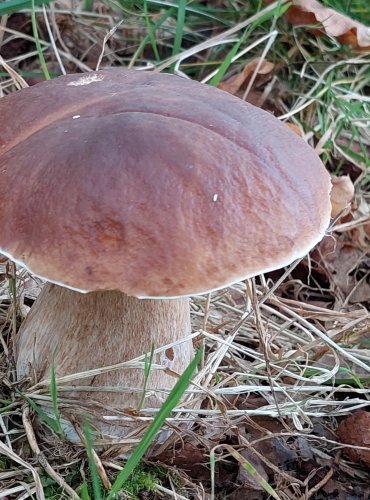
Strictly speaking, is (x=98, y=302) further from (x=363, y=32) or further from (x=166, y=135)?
(x=363, y=32)

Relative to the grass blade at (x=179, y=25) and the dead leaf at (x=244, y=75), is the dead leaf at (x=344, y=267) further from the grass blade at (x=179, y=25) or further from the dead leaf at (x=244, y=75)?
the grass blade at (x=179, y=25)

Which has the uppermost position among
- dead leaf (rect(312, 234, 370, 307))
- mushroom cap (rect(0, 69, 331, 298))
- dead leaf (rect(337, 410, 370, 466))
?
mushroom cap (rect(0, 69, 331, 298))

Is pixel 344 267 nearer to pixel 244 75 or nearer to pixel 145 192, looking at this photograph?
pixel 244 75

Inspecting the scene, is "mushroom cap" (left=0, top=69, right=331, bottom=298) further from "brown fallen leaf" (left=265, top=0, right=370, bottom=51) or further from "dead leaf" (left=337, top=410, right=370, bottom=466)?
"brown fallen leaf" (left=265, top=0, right=370, bottom=51)

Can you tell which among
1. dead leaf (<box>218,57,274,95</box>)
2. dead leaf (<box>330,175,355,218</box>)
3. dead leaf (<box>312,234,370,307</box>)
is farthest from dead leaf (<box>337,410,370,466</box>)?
dead leaf (<box>218,57,274,95</box>)

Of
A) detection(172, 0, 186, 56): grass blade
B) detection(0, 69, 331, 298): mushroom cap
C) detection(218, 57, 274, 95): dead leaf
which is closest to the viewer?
detection(0, 69, 331, 298): mushroom cap

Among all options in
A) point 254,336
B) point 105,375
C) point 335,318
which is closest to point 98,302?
point 105,375
